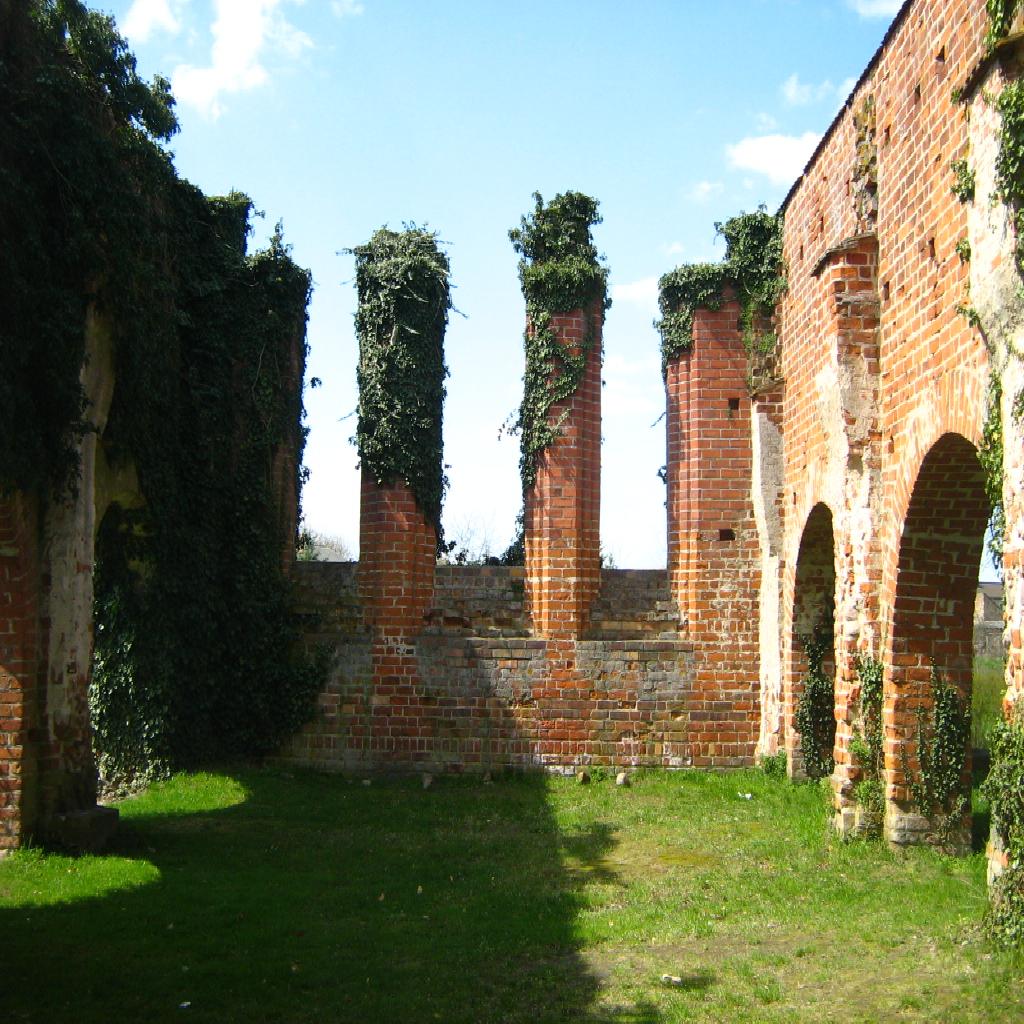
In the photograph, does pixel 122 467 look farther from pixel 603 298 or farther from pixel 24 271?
pixel 603 298

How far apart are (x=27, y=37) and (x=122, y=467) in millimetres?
3918

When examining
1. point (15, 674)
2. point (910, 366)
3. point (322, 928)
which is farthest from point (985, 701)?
point (15, 674)

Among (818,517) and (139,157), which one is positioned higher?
(139,157)

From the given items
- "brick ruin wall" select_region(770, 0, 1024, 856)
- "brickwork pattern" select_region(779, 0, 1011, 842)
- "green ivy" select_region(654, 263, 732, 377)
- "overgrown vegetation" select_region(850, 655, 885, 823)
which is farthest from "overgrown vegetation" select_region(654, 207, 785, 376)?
"overgrown vegetation" select_region(850, 655, 885, 823)

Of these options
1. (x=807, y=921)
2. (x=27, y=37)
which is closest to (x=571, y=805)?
(x=807, y=921)

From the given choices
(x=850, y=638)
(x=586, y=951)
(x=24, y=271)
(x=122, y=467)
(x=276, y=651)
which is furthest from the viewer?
(x=276, y=651)

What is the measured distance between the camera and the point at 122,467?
10695 millimetres

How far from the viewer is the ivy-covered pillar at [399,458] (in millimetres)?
12602

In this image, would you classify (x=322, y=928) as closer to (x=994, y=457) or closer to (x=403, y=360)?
(x=994, y=457)

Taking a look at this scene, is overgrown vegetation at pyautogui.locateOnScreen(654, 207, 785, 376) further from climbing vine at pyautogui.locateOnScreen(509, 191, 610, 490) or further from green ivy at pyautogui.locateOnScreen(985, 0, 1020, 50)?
green ivy at pyautogui.locateOnScreen(985, 0, 1020, 50)

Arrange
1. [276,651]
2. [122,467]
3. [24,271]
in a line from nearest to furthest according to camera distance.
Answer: [24,271] < [122,467] < [276,651]

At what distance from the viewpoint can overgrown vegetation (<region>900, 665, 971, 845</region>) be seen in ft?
27.4

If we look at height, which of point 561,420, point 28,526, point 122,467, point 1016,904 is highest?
point 561,420

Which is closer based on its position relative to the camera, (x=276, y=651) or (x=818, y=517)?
(x=818, y=517)
